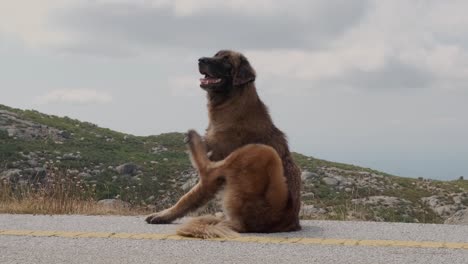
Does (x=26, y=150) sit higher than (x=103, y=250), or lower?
higher

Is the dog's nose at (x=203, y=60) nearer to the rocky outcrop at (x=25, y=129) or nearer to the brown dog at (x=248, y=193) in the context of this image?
the brown dog at (x=248, y=193)

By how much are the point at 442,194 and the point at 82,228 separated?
22.5m

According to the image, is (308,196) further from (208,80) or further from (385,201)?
(208,80)

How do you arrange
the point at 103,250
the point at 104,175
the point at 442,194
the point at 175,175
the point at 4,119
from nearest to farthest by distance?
the point at 103,250, the point at 442,194, the point at 104,175, the point at 175,175, the point at 4,119

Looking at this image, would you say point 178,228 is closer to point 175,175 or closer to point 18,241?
point 18,241

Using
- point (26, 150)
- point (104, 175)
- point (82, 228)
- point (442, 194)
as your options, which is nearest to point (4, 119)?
point (26, 150)

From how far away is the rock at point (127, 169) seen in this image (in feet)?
103

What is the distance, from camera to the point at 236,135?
24.0ft

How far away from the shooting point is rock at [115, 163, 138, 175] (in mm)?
31516

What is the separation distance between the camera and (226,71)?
7.51m

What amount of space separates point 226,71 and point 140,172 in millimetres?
25288

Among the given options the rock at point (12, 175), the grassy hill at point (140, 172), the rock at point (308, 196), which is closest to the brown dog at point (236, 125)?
the grassy hill at point (140, 172)

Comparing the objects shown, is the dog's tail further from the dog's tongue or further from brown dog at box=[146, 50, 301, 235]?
the dog's tongue

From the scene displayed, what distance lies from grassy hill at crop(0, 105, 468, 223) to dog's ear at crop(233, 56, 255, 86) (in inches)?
444
